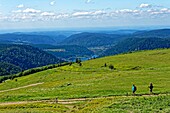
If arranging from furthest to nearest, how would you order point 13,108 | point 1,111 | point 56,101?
point 56,101 < point 13,108 < point 1,111

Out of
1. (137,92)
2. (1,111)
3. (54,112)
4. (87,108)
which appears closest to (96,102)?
(87,108)

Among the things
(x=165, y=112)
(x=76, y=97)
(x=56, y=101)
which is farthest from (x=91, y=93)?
(x=165, y=112)

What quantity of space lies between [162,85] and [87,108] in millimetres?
21015

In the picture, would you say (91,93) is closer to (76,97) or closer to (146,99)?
(76,97)

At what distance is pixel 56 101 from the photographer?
4766 cm

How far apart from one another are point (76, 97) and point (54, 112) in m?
11.5

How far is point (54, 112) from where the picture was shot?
38.5 m

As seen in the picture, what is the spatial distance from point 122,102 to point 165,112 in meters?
7.67

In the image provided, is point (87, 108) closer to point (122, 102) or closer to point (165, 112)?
point (122, 102)

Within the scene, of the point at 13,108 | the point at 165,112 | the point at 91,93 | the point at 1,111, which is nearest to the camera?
the point at 165,112

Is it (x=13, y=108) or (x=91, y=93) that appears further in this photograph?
(x=91, y=93)

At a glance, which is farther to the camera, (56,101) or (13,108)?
(56,101)

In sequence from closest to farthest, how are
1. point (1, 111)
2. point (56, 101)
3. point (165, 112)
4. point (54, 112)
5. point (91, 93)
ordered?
point (165, 112) → point (54, 112) → point (1, 111) → point (56, 101) → point (91, 93)

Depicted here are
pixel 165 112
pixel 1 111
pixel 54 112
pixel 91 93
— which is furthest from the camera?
pixel 91 93
